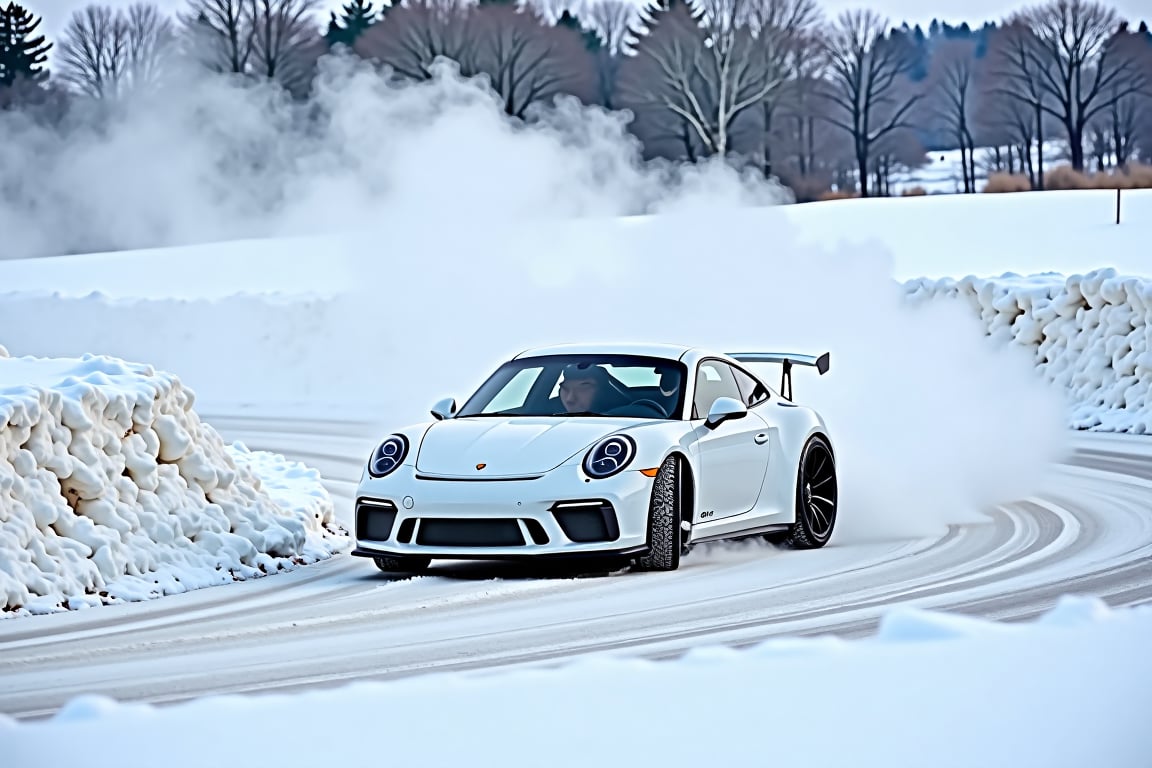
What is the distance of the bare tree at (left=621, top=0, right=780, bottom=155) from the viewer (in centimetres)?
6844

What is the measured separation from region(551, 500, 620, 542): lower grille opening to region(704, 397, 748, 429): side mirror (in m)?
1.04

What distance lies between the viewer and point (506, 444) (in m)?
9.00

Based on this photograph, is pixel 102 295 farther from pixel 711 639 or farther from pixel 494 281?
pixel 711 639

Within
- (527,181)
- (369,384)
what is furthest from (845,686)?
(527,181)

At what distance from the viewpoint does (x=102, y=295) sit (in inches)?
1240

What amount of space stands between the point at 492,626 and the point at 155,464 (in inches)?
110

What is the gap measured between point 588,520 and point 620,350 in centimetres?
164

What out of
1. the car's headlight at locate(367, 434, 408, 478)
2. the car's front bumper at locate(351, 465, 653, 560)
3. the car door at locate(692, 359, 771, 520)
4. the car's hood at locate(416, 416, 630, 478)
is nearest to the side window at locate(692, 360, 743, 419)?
the car door at locate(692, 359, 771, 520)

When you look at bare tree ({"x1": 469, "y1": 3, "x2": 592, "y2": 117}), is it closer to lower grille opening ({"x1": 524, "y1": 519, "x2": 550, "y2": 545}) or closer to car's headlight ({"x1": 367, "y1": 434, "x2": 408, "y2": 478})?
car's headlight ({"x1": 367, "y1": 434, "x2": 408, "y2": 478})

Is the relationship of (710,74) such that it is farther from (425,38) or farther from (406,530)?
(406,530)

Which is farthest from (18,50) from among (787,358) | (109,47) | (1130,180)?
(787,358)

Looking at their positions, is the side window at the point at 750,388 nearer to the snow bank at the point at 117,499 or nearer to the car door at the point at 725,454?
the car door at the point at 725,454

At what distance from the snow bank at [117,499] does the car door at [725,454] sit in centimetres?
242

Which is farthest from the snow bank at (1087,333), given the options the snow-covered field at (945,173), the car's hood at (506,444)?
the snow-covered field at (945,173)
